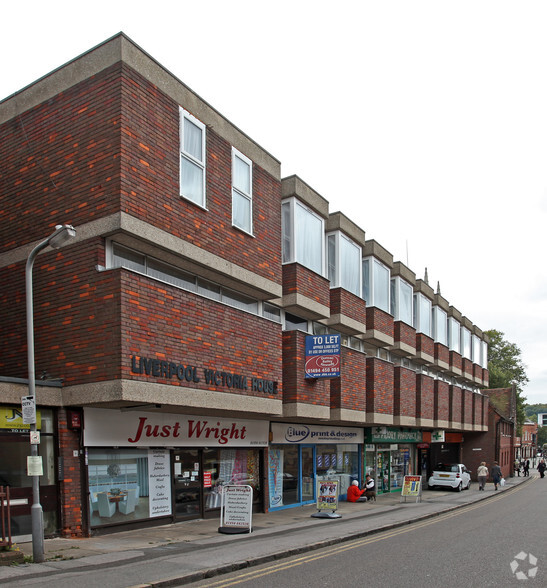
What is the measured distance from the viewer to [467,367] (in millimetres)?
39344

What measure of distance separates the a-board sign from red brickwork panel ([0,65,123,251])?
635cm

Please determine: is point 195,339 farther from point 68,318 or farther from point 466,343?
point 466,343

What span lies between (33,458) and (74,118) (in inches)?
280

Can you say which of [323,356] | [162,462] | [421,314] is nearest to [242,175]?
[323,356]

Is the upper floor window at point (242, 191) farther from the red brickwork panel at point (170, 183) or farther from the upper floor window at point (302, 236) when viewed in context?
the upper floor window at point (302, 236)

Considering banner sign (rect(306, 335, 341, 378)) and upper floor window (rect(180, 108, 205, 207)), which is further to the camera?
banner sign (rect(306, 335, 341, 378))

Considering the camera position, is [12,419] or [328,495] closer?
[12,419]

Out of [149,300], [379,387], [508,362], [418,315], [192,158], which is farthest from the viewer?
[508,362]

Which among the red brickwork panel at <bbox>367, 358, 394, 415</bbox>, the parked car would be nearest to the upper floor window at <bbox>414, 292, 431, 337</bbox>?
the red brickwork panel at <bbox>367, 358, 394, 415</bbox>

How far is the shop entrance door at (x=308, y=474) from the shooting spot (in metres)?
21.6

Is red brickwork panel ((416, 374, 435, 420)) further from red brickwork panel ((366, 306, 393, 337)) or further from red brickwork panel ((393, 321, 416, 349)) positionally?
red brickwork panel ((366, 306, 393, 337))

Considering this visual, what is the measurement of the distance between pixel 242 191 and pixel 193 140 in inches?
84.4

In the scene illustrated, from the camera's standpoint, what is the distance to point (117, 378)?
39.5 ft

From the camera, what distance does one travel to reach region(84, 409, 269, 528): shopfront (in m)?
13.3
